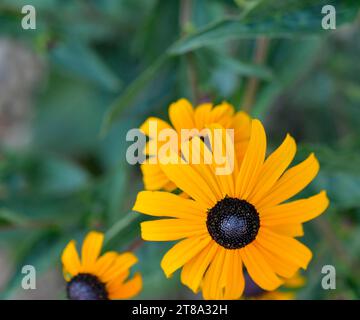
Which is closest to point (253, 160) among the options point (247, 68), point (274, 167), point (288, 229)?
point (274, 167)

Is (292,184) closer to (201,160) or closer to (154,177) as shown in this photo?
(201,160)

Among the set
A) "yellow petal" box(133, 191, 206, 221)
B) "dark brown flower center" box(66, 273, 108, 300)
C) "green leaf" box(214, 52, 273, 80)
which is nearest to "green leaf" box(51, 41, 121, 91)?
"green leaf" box(214, 52, 273, 80)

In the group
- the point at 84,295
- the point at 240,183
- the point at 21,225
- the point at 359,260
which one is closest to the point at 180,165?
the point at 240,183

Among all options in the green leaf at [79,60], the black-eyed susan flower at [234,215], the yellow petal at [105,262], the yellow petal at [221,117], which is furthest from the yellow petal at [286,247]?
the green leaf at [79,60]

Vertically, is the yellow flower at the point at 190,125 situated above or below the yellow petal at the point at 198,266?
above

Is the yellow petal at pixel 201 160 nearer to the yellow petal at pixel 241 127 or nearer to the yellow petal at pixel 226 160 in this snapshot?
the yellow petal at pixel 226 160

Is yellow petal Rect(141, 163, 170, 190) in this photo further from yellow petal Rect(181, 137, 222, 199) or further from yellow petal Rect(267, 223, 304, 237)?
yellow petal Rect(267, 223, 304, 237)
